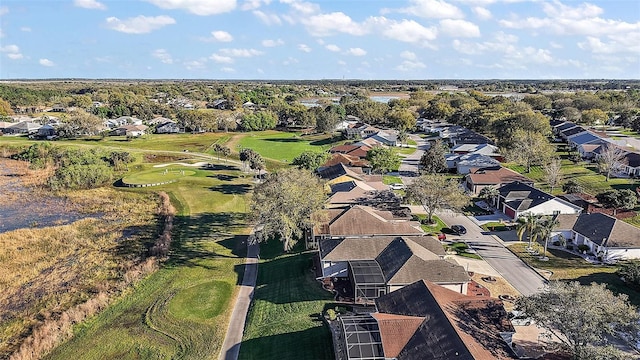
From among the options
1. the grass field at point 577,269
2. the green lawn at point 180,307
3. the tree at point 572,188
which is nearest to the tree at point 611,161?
the tree at point 572,188

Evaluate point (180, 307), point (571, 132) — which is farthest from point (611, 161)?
point (180, 307)

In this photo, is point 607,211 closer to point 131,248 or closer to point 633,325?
point 633,325

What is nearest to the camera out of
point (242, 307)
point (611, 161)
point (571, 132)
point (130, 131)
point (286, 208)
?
point (242, 307)

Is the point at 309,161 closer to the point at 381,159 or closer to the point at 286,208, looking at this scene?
the point at 381,159

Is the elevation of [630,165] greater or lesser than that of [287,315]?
greater

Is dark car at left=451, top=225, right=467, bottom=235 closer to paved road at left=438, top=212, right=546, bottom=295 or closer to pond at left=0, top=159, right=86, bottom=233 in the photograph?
paved road at left=438, top=212, right=546, bottom=295

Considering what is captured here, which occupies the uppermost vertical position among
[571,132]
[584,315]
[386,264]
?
[571,132]
